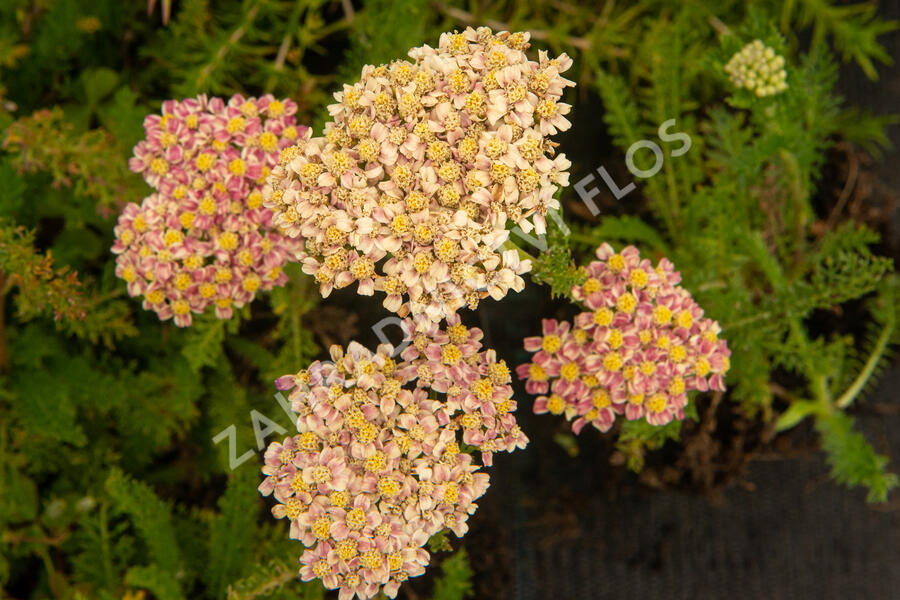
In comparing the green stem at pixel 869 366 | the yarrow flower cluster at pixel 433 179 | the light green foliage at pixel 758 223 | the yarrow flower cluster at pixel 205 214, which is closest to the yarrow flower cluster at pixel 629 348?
the light green foliage at pixel 758 223

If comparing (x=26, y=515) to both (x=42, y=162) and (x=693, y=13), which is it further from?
(x=693, y=13)

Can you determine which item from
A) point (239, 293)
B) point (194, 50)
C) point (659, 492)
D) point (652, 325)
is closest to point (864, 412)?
point (659, 492)

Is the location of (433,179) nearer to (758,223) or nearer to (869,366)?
(758,223)

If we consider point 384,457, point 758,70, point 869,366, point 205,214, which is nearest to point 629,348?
point 384,457

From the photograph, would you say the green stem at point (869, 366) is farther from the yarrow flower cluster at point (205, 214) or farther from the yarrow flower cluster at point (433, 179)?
the yarrow flower cluster at point (205, 214)

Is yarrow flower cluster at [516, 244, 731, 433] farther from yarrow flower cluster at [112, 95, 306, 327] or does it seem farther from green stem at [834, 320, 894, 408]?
green stem at [834, 320, 894, 408]

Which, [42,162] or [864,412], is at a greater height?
[42,162]
